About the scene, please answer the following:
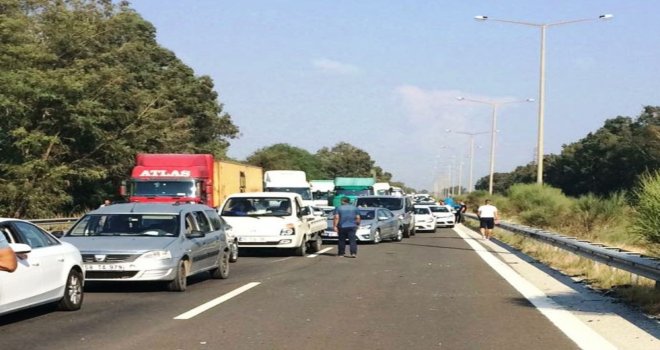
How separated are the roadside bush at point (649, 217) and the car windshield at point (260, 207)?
1013cm

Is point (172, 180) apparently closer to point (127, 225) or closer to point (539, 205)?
point (127, 225)

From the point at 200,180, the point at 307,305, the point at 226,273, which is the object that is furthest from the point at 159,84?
the point at 307,305

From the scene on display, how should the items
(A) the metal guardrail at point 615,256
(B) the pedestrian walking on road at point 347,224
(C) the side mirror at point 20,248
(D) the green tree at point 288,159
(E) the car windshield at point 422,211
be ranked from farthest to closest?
1. (D) the green tree at point 288,159
2. (E) the car windshield at point 422,211
3. (B) the pedestrian walking on road at point 347,224
4. (A) the metal guardrail at point 615,256
5. (C) the side mirror at point 20,248

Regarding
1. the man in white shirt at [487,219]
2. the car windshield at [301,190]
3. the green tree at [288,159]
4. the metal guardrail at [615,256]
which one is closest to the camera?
the metal guardrail at [615,256]

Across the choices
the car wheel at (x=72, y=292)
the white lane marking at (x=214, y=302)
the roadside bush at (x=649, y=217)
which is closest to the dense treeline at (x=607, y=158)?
the roadside bush at (x=649, y=217)

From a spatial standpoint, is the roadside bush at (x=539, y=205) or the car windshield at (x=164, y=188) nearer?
the car windshield at (x=164, y=188)

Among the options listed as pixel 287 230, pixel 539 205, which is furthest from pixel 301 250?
pixel 539 205

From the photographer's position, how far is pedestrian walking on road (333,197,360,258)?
20.3m

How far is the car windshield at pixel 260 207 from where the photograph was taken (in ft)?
67.3

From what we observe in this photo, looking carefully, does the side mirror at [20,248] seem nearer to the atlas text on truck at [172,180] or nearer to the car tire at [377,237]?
the atlas text on truck at [172,180]

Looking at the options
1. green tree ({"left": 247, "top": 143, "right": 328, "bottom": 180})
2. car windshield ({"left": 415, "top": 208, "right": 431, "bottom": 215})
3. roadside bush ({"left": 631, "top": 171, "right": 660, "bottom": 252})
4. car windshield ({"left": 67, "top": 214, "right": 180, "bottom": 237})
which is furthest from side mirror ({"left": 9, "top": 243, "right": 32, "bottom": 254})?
green tree ({"left": 247, "top": 143, "right": 328, "bottom": 180})

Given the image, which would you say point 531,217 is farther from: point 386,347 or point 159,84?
point 159,84

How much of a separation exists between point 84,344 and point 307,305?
375cm

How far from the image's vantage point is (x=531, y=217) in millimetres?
31375
